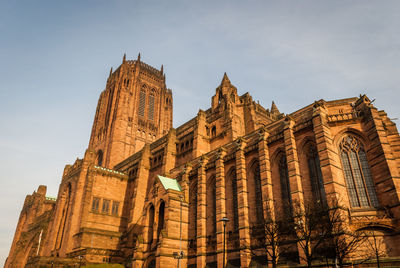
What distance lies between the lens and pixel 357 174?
80.8 feet

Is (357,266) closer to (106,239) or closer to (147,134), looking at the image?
(106,239)

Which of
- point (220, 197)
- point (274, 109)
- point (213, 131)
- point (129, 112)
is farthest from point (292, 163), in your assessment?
point (129, 112)

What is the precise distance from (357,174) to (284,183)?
6165 millimetres

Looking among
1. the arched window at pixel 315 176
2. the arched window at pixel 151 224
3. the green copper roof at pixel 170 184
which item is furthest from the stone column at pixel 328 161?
the arched window at pixel 151 224

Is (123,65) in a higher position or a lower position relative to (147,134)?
higher

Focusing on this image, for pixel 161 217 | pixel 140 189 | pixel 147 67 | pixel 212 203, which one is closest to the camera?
pixel 212 203

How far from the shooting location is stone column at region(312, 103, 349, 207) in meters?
22.7

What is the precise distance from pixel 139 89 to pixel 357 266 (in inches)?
2742

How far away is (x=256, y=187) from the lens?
30609mm

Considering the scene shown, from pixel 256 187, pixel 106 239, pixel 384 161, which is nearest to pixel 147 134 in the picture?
pixel 106 239

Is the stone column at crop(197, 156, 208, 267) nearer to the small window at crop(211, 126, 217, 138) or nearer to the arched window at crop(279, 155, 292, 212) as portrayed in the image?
the arched window at crop(279, 155, 292, 212)

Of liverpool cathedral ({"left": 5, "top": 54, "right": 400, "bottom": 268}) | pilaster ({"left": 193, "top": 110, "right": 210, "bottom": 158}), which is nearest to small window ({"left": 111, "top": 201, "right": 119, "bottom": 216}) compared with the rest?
liverpool cathedral ({"left": 5, "top": 54, "right": 400, "bottom": 268})

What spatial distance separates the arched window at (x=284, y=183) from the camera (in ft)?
88.1

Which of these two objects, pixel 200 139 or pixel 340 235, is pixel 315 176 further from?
pixel 200 139
